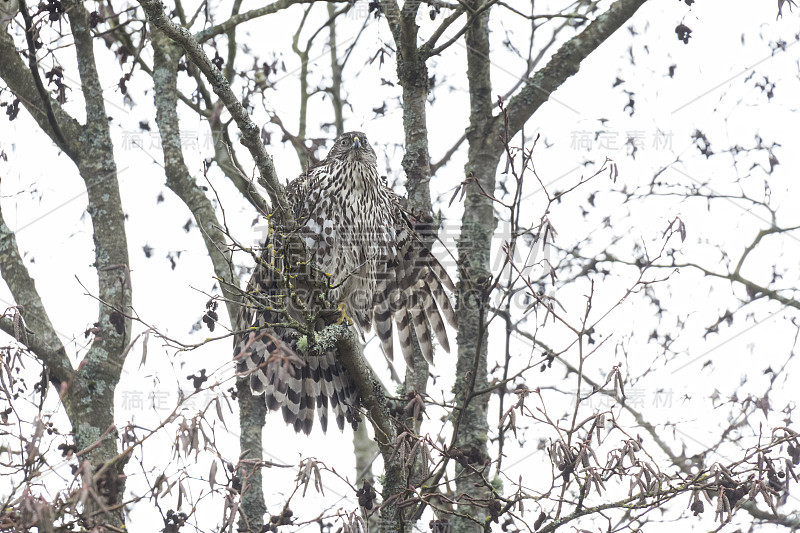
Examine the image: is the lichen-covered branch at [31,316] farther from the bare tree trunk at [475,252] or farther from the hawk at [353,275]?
the bare tree trunk at [475,252]

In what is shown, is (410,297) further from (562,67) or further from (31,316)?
(31,316)

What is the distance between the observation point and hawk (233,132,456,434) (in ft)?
16.3

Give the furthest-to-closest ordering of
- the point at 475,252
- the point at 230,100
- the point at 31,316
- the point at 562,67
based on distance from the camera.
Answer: the point at 562,67 → the point at 475,252 → the point at 31,316 → the point at 230,100

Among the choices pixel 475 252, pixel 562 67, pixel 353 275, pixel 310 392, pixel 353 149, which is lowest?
pixel 310 392

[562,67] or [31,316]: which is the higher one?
[562,67]

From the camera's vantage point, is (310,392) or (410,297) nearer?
(310,392)

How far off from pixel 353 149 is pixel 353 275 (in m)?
0.93

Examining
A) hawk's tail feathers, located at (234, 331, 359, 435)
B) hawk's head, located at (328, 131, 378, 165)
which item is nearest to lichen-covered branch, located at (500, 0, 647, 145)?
hawk's head, located at (328, 131, 378, 165)

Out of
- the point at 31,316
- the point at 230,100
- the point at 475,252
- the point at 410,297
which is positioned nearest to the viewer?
the point at 230,100

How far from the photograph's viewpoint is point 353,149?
5.25 metres

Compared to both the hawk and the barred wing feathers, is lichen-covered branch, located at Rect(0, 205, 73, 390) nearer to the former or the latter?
the hawk

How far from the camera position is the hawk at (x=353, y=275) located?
4957mm

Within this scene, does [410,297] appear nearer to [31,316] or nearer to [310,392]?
[310,392]

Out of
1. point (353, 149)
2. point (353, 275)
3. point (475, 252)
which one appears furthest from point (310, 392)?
point (353, 149)
